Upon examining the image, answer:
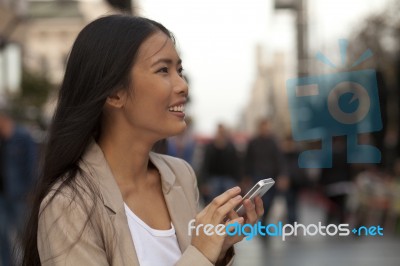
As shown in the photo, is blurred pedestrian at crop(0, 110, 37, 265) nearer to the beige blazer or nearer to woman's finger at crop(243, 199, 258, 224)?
the beige blazer

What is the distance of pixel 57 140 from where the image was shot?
218 centimetres

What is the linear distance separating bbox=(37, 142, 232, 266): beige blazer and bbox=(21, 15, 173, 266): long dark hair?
3 cm

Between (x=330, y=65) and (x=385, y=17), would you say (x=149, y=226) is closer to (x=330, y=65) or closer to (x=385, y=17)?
(x=330, y=65)

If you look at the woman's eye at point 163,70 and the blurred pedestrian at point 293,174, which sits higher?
the woman's eye at point 163,70

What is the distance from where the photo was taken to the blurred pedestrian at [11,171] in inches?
316

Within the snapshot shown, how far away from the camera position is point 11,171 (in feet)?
26.2

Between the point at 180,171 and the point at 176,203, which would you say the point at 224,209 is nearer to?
the point at 176,203

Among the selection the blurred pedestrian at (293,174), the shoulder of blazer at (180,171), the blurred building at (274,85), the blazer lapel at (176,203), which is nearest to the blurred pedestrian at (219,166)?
the blurred building at (274,85)

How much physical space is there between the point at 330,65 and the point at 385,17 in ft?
68.9

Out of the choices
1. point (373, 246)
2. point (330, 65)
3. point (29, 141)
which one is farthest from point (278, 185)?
point (330, 65)

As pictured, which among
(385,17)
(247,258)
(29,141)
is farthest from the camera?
(385,17)

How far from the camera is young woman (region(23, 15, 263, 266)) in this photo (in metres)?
2.01

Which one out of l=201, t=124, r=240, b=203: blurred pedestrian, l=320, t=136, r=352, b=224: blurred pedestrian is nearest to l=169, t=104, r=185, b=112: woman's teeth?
l=320, t=136, r=352, b=224: blurred pedestrian

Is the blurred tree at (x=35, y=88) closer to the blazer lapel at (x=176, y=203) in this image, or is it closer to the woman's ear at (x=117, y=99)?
the blazer lapel at (x=176, y=203)
